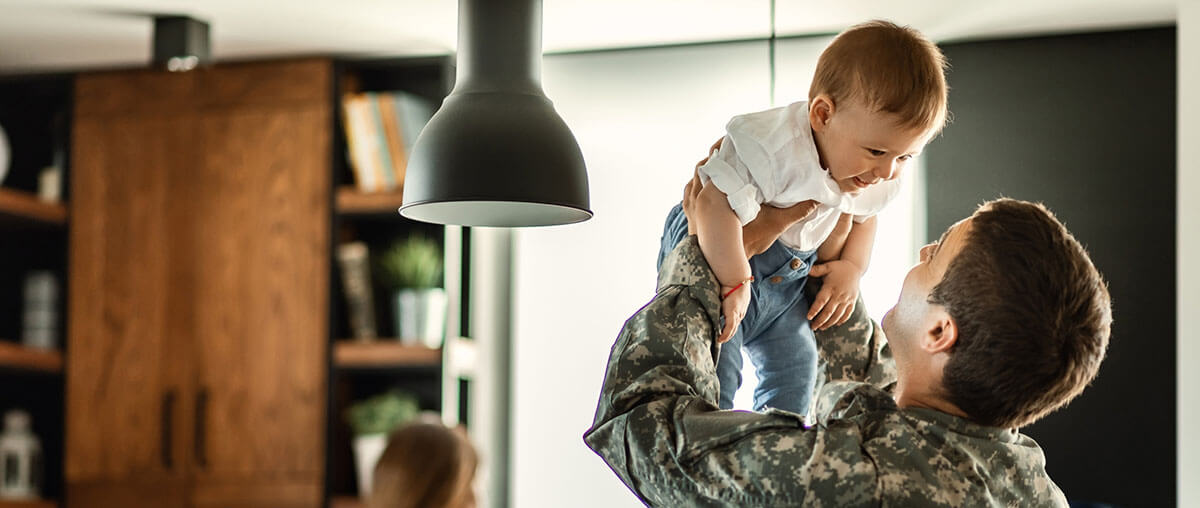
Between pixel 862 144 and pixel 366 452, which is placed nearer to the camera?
pixel 862 144

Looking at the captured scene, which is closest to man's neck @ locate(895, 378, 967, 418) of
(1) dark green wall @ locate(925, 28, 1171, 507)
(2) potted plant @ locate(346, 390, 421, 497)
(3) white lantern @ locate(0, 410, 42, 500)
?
(1) dark green wall @ locate(925, 28, 1171, 507)

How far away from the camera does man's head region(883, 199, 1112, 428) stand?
3.38ft

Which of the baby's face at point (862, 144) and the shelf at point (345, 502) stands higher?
the baby's face at point (862, 144)

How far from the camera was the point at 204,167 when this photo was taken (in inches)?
146

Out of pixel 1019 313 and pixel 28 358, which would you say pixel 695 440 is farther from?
pixel 28 358

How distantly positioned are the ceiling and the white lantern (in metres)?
1.12

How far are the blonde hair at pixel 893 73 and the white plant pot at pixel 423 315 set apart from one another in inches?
92.2

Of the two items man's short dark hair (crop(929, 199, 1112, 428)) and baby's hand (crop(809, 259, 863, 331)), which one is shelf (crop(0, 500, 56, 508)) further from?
man's short dark hair (crop(929, 199, 1112, 428))

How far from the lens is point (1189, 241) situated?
2400mm

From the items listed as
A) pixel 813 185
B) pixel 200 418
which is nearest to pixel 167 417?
pixel 200 418

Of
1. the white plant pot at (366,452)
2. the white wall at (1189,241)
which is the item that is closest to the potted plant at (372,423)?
the white plant pot at (366,452)

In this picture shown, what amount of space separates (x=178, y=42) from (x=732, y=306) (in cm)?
248

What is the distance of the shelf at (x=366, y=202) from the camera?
11.5 feet

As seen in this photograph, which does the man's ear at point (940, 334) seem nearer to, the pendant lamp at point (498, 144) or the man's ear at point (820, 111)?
the man's ear at point (820, 111)
